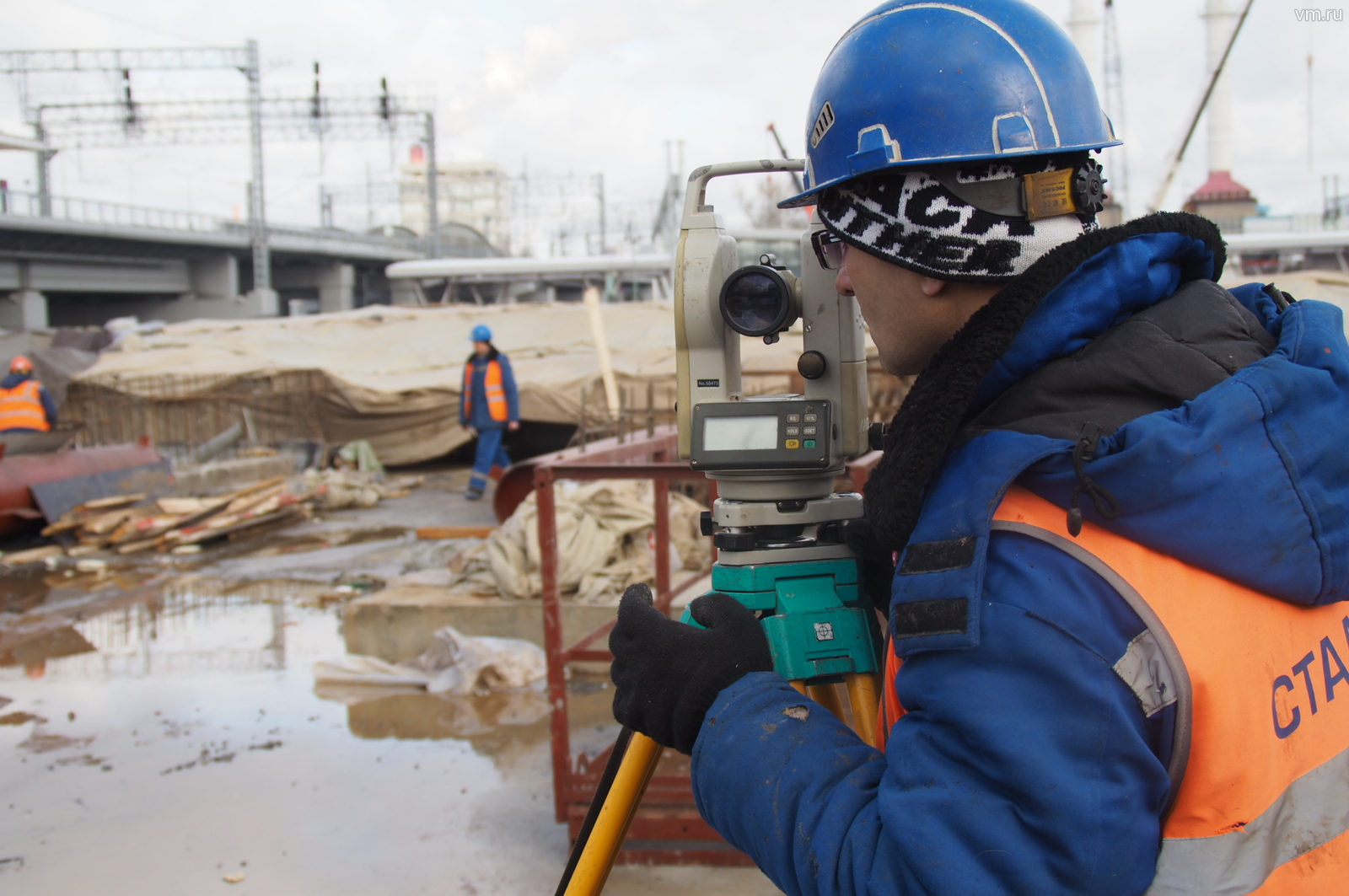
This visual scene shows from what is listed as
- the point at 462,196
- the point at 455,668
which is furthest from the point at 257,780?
the point at 462,196

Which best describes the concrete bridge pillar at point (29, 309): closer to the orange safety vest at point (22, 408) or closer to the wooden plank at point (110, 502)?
the orange safety vest at point (22, 408)

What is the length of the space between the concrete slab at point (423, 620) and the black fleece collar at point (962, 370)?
14.6ft

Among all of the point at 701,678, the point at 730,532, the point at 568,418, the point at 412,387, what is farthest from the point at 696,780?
the point at 412,387

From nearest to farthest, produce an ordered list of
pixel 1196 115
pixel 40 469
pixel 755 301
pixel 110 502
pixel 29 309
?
pixel 755 301, pixel 40 469, pixel 110 502, pixel 1196 115, pixel 29 309

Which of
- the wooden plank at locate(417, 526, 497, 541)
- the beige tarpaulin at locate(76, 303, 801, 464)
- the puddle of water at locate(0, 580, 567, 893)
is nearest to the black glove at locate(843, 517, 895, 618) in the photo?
the puddle of water at locate(0, 580, 567, 893)

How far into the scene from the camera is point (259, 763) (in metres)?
4.11

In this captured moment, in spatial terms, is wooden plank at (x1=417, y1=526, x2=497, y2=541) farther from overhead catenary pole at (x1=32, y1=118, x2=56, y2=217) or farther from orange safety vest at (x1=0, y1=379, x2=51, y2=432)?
overhead catenary pole at (x1=32, y1=118, x2=56, y2=217)

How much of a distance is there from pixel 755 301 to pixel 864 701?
660mm

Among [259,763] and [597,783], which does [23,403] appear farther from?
[597,783]

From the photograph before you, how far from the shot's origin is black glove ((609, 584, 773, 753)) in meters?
1.15

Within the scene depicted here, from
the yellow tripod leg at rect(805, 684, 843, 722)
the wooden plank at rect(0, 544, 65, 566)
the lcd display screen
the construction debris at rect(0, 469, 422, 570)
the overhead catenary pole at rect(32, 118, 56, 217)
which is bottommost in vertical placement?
Result: the wooden plank at rect(0, 544, 65, 566)

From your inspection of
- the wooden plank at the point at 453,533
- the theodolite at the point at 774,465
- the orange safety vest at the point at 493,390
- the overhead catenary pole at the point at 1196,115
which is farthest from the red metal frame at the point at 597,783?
the overhead catenary pole at the point at 1196,115

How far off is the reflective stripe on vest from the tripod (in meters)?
0.52

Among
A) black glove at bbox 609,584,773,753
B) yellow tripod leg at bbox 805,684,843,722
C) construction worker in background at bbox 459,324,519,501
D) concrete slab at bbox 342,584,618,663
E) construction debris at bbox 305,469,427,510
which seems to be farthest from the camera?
construction worker in background at bbox 459,324,519,501
